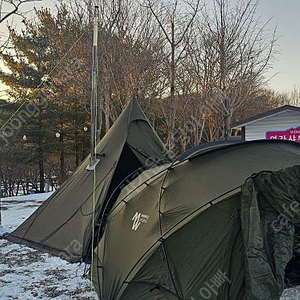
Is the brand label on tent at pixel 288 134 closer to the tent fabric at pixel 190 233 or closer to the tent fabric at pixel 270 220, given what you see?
the tent fabric at pixel 190 233

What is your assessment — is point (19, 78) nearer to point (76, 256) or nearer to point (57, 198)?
point (57, 198)

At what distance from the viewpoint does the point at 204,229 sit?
3.34 m

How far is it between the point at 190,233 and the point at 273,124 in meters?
9.10

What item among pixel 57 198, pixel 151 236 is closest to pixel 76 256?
pixel 57 198

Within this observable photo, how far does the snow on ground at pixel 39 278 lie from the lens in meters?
3.96

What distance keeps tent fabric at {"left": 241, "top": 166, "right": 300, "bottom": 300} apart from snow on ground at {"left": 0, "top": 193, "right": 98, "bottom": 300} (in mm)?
1931

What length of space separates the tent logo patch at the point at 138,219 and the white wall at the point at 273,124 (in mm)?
8521

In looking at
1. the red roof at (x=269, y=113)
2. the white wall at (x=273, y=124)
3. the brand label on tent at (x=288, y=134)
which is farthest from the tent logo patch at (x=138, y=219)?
the white wall at (x=273, y=124)

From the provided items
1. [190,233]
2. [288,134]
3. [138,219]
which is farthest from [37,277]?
[288,134]

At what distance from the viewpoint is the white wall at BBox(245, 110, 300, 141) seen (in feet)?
36.1

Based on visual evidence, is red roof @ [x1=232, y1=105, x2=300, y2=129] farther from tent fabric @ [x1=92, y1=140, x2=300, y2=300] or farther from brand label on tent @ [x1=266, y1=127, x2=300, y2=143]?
tent fabric @ [x1=92, y1=140, x2=300, y2=300]

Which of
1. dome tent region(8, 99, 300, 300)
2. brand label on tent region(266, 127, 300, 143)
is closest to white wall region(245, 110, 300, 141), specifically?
brand label on tent region(266, 127, 300, 143)

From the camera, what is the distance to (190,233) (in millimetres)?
3375

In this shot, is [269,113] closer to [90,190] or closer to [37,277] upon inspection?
[90,190]
